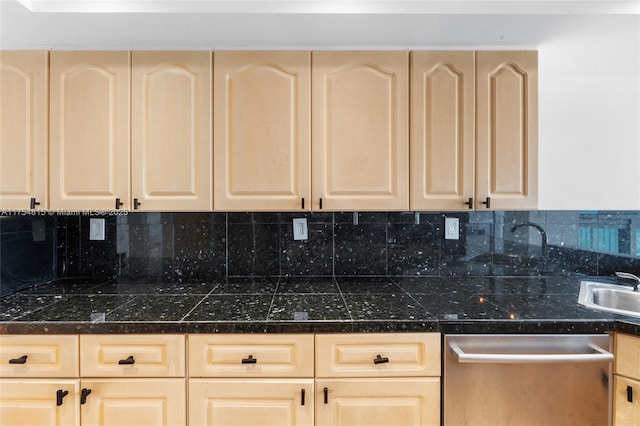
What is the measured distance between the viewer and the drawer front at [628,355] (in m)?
1.15

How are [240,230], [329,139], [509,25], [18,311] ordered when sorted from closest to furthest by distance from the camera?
1. [18,311]
2. [509,25]
3. [329,139]
4. [240,230]

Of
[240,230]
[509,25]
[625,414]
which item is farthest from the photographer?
[240,230]

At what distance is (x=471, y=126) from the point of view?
1513mm

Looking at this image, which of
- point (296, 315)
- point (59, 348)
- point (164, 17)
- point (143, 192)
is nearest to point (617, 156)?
point (296, 315)

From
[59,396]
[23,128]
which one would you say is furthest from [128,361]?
[23,128]

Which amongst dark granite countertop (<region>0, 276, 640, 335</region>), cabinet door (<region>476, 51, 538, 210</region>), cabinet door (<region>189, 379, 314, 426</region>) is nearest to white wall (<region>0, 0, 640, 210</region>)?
cabinet door (<region>476, 51, 538, 210</region>)

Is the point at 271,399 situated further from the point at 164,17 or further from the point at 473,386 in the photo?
the point at 164,17

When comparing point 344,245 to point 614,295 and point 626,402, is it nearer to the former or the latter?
point 626,402

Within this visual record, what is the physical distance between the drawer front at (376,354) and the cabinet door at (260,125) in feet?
2.27

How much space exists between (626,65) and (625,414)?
Result: 1.67 meters

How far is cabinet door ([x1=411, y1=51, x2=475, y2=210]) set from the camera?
4.96 feet

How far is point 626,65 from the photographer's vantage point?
165cm

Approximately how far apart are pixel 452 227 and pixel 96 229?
210 centimetres

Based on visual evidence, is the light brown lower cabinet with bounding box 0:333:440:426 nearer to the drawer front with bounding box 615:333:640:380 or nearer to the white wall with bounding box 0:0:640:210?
the drawer front with bounding box 615:333:640:380
